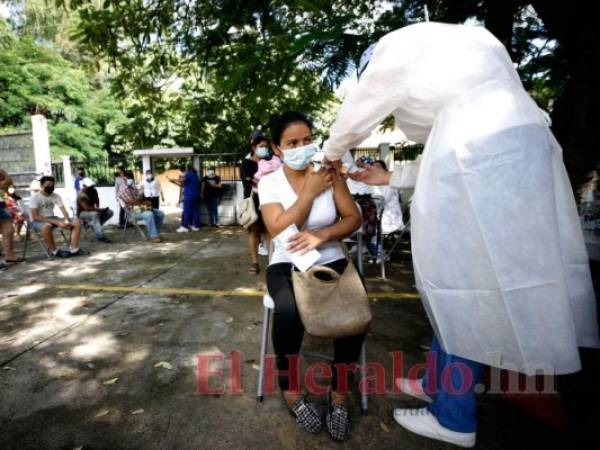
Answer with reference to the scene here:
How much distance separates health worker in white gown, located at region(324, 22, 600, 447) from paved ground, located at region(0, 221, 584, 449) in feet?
2.48

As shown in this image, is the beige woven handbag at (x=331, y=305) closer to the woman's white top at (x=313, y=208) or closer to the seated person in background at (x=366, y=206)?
the woman's white top at (x=313, y=208)

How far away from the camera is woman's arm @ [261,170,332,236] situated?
1.97m

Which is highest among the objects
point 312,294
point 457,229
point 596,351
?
point 457,229

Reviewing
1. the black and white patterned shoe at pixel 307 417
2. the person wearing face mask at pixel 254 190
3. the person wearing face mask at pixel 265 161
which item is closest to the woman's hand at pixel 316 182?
the black and white patterned shoe at pixel 307 417

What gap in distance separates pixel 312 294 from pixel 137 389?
4.51 feet

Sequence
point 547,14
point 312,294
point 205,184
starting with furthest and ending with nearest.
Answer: point 205,184, point 547,14, point 312,294

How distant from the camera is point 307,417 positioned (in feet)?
6.06

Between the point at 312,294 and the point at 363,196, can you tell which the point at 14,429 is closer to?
the point at 312,294

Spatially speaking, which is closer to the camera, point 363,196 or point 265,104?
point 363,196

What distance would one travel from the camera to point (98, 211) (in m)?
7.47

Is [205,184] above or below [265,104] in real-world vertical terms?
below

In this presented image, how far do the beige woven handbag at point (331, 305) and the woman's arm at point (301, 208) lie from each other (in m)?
0.33

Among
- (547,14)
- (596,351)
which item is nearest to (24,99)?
(547,14)

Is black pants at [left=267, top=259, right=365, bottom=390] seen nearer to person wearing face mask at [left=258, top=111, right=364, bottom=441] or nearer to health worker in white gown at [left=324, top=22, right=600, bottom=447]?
person wearing face mask at [left=258, top=111, right=364, bottom=441]
